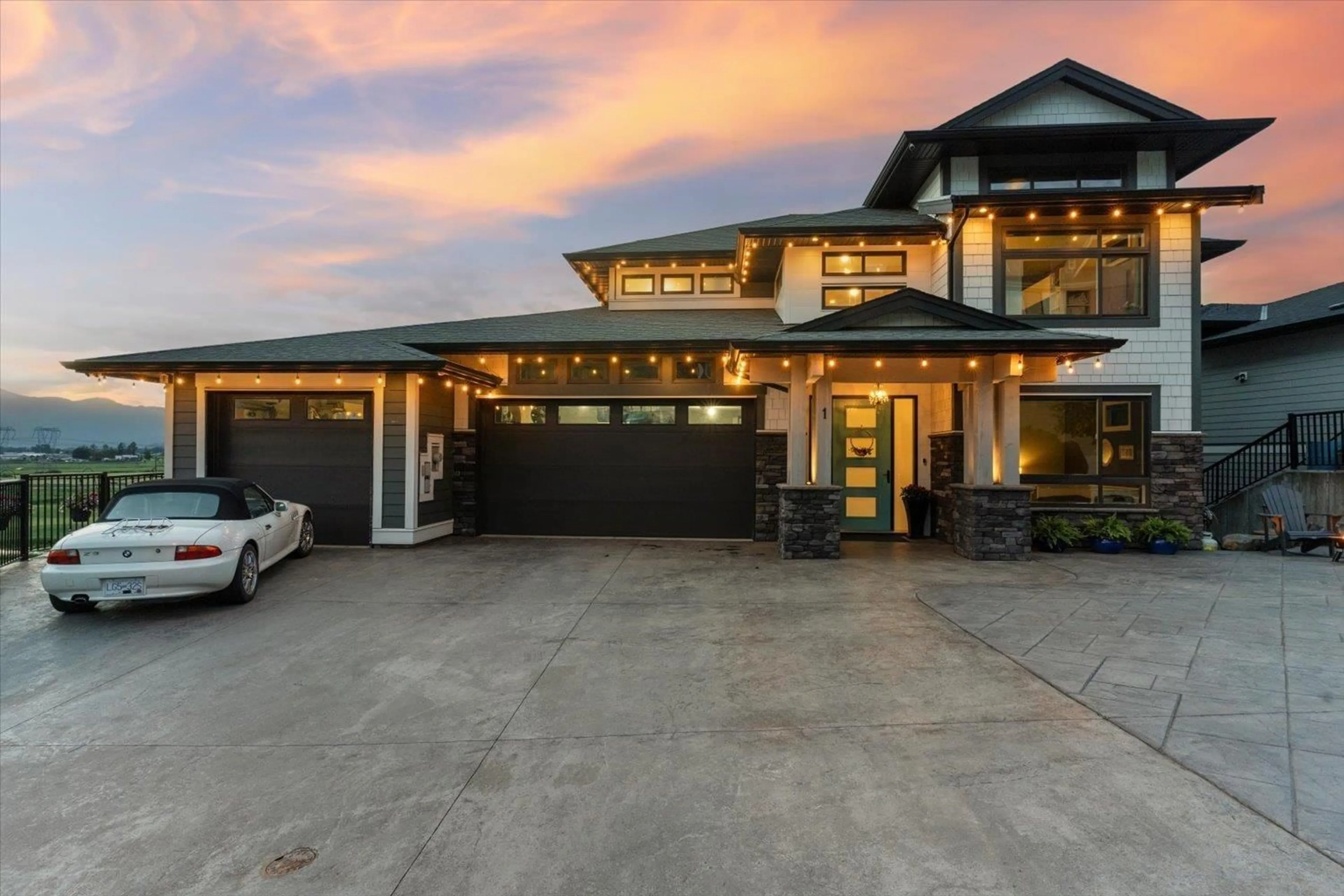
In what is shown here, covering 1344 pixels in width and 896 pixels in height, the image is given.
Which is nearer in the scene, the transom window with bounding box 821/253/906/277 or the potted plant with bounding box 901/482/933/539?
the potted plant with bounding box 901/482/933/539

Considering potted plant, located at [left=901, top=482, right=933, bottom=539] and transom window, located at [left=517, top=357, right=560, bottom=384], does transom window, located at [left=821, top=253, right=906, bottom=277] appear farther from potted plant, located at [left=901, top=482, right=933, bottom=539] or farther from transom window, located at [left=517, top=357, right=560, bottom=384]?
transom window, located at [left=517, top=357, right=560, bottom=384]

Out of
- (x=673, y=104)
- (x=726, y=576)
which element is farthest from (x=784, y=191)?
(x=726, y=576)

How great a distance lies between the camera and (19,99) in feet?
31.3

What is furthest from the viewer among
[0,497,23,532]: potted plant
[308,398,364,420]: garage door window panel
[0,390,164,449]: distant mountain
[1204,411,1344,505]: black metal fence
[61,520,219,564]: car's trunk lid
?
[0,390,164,449]: distant mountain

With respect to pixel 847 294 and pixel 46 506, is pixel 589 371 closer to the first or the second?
pixel 847 294

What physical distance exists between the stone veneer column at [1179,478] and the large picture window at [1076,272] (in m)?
2.34

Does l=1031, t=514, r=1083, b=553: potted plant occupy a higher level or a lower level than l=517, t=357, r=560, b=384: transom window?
lower

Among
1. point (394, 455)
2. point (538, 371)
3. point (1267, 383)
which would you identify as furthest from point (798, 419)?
point (1267, 383)

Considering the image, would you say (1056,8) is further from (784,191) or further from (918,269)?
(784,191)

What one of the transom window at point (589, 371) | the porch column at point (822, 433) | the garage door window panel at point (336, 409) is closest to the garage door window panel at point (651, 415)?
the transom window at point (589, 371)

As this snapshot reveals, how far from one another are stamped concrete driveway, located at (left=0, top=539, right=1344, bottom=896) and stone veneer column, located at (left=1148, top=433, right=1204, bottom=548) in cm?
707

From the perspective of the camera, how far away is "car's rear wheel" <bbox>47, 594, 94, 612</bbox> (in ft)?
19.3

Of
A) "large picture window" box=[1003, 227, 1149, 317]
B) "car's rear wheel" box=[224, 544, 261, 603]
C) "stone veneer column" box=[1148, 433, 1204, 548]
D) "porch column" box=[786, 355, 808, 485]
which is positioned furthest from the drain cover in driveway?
"stone veneer column" box=[1148, 433, 1204, 548]

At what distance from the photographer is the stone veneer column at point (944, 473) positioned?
387 inches
